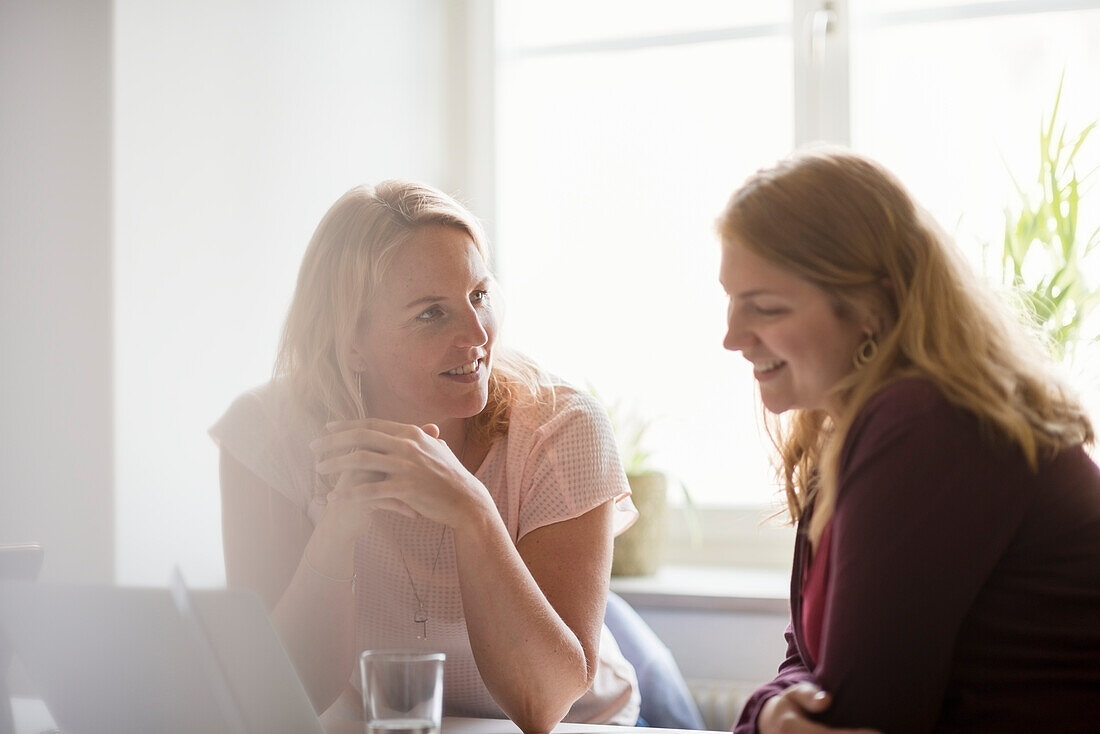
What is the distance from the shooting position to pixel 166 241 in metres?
1.02

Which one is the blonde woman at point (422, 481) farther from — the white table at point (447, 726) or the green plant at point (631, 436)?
the green plant at point (631, 436)

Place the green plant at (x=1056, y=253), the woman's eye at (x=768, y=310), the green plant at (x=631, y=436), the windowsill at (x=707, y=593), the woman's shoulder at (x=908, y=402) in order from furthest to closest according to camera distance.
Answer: the green plant at (x=631, y=436) → the windowsill at (x=707, y=593) → the green plant at (x=1056, y=253) → the woman's eye at (x=768, y=310) → the woman's shoulder at (x=908, y=402)

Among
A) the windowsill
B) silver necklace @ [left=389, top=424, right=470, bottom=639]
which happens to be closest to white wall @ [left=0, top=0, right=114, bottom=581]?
silver necklace @ [left=389, top=424, right=470, bottom=639]

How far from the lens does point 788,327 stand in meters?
0.97

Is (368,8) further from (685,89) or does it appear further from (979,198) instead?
(979,198)

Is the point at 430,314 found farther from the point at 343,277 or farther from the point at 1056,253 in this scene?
the point at 1056,253

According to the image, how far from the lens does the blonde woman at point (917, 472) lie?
83 centimetres

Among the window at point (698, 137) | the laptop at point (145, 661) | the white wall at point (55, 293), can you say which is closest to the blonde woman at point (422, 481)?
the laptop at point (145, 661)

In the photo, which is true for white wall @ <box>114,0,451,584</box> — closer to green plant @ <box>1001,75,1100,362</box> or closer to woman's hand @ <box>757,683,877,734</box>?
woman's hand @ <box>757,683,877,734</box>

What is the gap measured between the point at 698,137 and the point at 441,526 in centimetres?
171

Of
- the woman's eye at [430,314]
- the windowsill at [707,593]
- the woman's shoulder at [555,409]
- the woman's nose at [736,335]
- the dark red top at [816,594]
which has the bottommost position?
the windowsill at [707,593]

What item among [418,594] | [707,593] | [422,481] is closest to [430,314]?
[422,481]

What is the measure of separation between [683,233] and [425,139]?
2.30 ft

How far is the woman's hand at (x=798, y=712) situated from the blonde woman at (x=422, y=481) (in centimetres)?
38
